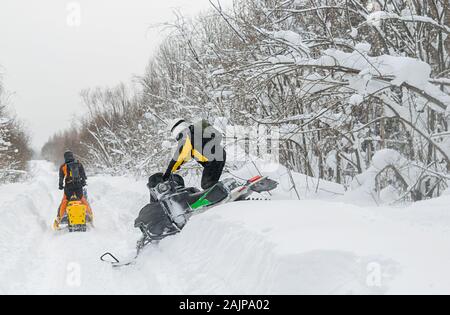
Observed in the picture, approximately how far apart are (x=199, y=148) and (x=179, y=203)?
0.80 m

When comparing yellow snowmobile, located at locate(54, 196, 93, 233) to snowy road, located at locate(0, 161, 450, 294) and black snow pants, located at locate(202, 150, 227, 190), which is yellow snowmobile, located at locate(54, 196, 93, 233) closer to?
snowy road, located at locate(0, 161, 450, 294)

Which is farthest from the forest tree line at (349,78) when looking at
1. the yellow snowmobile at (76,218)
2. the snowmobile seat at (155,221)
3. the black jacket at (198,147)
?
the yellow snowmobile at (76,218)

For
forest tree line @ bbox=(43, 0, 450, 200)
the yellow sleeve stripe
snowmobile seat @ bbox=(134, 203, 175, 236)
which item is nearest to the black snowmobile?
snowmobile seat @ bbox=(134, 203, 175, 236)

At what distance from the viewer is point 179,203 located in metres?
5.96

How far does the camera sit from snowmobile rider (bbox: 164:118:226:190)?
5938 millimetres

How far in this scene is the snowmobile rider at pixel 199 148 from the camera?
234 inches

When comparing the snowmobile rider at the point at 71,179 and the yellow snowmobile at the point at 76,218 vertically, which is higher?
the snowmobile rider at the point at 71,179

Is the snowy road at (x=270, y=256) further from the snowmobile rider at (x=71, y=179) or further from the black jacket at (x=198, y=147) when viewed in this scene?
the snowmobile rider at (x=71, y=179)

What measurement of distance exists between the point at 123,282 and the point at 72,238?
10.5 ft

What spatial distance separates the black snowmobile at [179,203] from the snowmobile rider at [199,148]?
0.96ft

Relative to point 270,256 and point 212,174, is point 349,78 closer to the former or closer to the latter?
point 212,174

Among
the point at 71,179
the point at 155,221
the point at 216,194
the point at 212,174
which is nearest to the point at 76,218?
the point at 71,179
